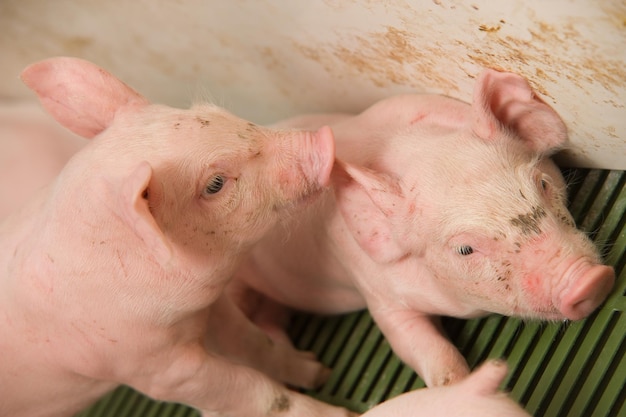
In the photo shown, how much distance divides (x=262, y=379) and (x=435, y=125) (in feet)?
3.29

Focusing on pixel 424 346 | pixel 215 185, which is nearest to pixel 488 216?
pixel 424 346

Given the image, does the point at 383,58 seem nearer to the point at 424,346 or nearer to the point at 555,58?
the point at 555,58

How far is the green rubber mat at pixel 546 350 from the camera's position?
8.66 ft

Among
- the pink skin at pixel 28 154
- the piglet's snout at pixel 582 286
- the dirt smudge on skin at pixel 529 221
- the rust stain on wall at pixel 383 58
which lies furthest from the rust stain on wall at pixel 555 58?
the pink skin at pixel 28 154

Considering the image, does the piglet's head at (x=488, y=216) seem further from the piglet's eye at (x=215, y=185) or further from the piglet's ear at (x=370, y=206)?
the piglet's eye at (x=215, y=185)

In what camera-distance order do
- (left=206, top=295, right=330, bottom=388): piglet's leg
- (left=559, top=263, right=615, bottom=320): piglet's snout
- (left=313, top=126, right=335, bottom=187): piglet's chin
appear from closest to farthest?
(left=559, top=263, right=615, bottom=320): piglet's snout, (left=313, top=126, right=335, bottom=187): piglet's chin, (left=206, top=295, right=330, bottom=388): piglet's leg

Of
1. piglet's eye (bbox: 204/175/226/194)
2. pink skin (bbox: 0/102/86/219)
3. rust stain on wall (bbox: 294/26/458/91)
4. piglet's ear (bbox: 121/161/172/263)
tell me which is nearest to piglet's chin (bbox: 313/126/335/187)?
piglet's eye (bbox: 204/175/226/194)

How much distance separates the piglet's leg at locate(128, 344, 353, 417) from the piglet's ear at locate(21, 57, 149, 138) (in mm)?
782

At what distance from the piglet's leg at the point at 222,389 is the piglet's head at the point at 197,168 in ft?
1.35

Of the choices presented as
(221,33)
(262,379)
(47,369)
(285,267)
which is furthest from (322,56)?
(47,369)

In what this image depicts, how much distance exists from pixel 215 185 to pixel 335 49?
0.76m

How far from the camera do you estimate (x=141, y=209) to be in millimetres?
2416

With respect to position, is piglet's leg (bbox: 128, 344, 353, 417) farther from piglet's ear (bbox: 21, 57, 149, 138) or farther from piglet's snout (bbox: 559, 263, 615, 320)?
piglet's snout (bbox: 559, 263, 615, 320)

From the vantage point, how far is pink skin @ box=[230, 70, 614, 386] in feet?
8.25
